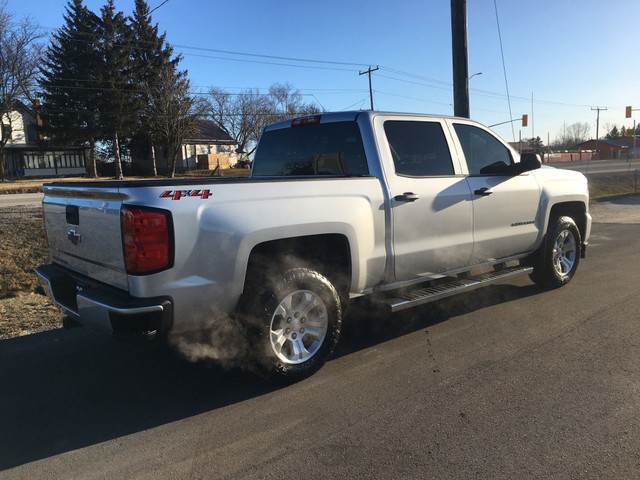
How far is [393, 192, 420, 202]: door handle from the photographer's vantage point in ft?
14.3

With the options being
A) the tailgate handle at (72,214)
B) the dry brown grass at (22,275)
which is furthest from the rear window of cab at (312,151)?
the dry brown grass at (22,275)

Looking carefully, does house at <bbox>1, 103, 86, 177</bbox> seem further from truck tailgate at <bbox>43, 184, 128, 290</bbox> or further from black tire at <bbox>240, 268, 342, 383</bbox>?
black tire at <bbox>240, 268, 342, 383</bbox>

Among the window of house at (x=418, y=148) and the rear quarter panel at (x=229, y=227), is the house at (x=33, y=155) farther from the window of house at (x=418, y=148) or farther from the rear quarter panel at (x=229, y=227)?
the rear quarter panel at (x=229, y=227)

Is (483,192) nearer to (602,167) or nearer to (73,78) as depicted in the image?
(73,78)

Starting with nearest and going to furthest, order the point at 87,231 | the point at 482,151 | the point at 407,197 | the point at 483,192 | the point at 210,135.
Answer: the point at 87,231 < the point at 407,197 < the point at 483,192 < the point at 482,151 < the point at 210,135

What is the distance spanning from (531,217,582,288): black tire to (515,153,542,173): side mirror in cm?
108

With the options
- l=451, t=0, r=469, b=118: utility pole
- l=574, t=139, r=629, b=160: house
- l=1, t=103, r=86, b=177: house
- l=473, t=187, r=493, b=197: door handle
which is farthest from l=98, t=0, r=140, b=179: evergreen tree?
l=574, t=139, r=629, b=160: house

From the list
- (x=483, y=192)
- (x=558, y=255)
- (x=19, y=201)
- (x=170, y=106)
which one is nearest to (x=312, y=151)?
(x=483, y=192)

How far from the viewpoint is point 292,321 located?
3859 mm

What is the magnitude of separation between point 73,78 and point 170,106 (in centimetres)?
803

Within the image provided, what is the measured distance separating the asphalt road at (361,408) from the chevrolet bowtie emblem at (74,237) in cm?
114

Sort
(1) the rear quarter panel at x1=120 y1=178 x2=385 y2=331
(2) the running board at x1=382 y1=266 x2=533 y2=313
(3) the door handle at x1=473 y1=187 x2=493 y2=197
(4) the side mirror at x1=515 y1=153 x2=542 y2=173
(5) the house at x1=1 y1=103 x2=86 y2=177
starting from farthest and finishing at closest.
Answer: (5) the house at x1=1 y1=103 x2=86 y2=177
(4) the side mirror at x1=515 y1=153 x2=542 y2=173
(3) the door handle at x1=473 y1=187 x2=493 y2=197
(2) the running board at x1=382 y1=266 x2=533 y2=313
(1) the rear quarter panel at x1=120 y1=178 x2=385 y2=331

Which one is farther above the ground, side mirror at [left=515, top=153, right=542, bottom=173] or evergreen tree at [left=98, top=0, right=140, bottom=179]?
evergreen tree at [left=98, top=0, right=140, bottom=179]

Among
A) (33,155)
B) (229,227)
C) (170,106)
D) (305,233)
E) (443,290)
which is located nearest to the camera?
(229,227)
